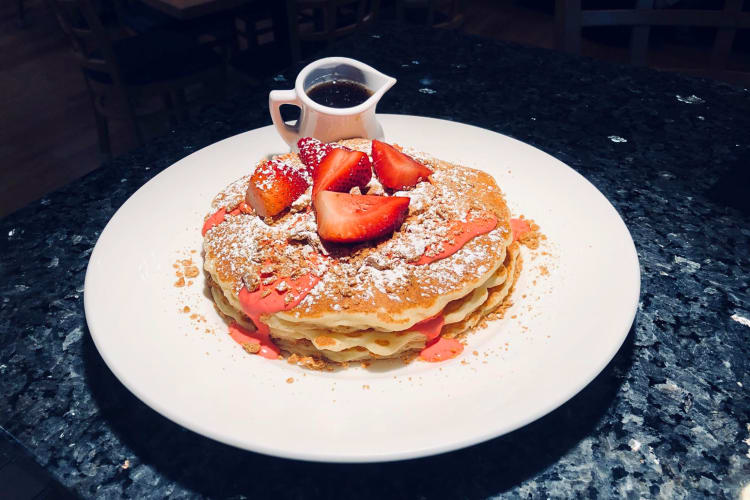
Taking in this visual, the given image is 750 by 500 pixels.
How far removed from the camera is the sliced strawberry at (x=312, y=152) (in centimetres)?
131

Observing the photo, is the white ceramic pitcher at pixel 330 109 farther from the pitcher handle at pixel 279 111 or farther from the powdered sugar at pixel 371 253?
the powdered sugar at pixel 371 253

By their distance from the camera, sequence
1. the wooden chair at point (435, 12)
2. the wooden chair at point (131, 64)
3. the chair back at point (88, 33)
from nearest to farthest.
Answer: the chair back at point (88, 33) < the wooden chair at point (131, 64) < the wooden chair at point (435, 12)

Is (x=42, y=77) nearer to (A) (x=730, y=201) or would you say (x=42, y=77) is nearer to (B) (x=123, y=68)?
(B) (x=123, y=68)

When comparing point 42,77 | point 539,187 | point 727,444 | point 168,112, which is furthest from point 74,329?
point 42,77

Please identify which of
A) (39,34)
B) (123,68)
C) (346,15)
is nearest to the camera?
(123,68)

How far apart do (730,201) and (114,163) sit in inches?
64.0

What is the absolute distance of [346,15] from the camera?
423 cm

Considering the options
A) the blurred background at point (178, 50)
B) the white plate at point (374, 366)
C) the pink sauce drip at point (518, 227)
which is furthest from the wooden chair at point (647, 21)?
the pink sauce drip at point (518, 227)

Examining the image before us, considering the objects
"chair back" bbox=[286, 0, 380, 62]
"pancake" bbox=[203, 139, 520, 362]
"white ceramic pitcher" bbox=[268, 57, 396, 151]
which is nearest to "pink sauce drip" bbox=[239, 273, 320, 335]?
"pancake" bbox=[203, 139, 520, 362]

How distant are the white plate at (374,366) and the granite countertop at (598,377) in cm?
9

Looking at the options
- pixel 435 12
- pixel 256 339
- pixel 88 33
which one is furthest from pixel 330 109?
pixel 435 12

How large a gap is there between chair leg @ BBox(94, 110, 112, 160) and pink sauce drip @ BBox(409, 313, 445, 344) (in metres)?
3.03

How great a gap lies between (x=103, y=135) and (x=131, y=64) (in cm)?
60

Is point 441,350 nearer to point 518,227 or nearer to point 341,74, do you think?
point 518,227
